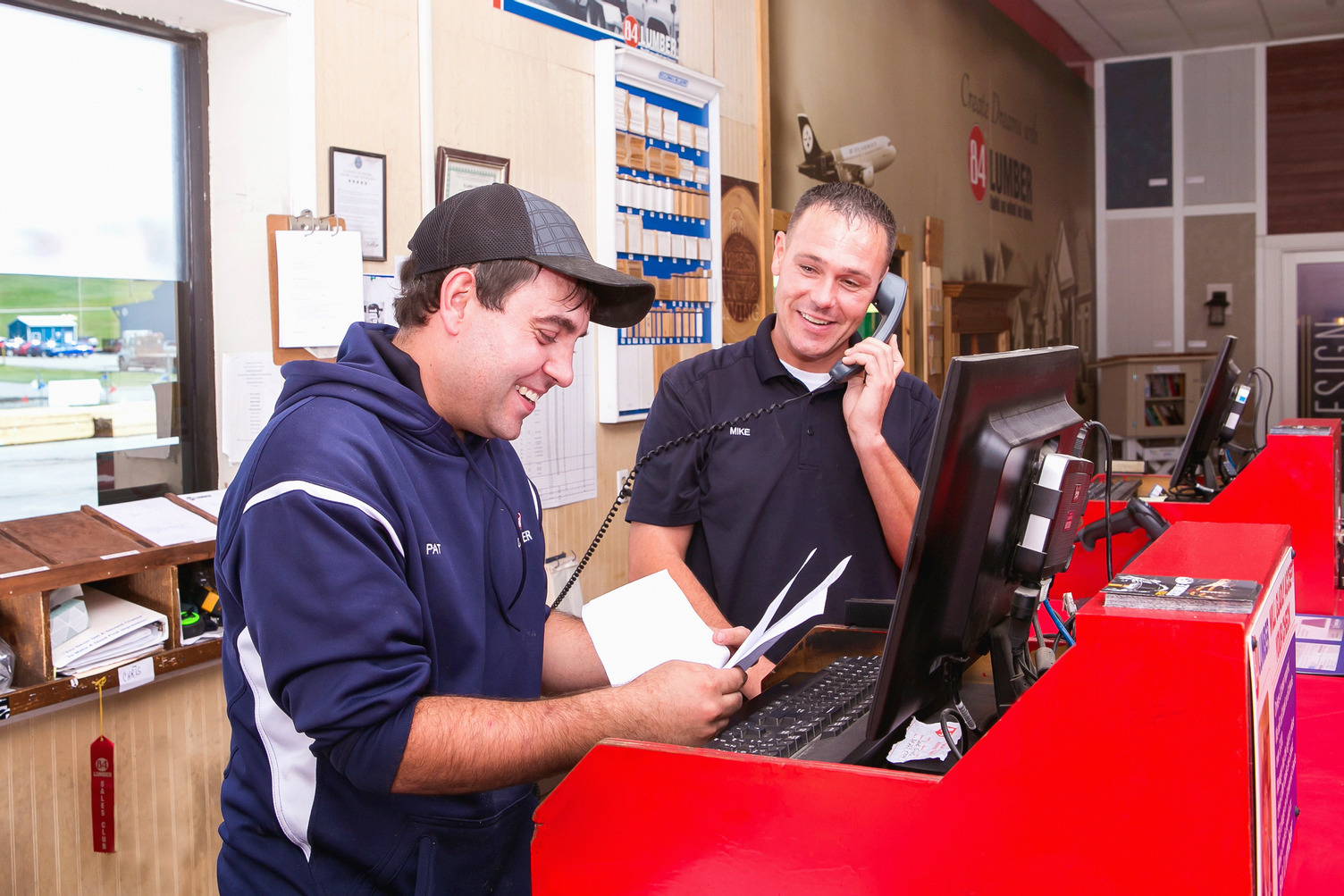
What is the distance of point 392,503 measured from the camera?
114cm

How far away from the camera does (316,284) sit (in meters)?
2.37

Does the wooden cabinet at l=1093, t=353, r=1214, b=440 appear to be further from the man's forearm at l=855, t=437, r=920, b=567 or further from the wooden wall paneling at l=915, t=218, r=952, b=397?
the man's forearm at l=855, t=437, r=920, b=567

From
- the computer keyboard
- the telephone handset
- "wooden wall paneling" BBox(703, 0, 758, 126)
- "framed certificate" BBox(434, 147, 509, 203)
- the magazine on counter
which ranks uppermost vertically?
"wooden wall paneling" BBox(703, 0, 758, 126)

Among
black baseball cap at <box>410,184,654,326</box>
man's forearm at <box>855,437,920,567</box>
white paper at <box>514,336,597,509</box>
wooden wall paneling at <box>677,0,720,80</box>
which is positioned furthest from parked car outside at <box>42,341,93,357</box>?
wooden wall paneling at <box>677,0,720,80</box>

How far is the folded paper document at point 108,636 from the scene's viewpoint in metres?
1.98

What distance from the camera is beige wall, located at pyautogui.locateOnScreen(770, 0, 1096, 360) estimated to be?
4637 millimetres

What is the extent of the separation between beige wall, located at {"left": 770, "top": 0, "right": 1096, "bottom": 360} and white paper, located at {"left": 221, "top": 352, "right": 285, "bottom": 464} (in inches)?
102

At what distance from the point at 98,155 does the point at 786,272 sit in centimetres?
160

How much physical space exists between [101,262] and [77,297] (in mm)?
103

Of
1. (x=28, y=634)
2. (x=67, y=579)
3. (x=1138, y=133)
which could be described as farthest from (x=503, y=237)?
(x=1138, y=133)

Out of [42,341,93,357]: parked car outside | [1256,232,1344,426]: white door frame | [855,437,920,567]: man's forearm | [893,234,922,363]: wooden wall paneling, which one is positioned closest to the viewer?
[855,437,920,567]: man's forearm

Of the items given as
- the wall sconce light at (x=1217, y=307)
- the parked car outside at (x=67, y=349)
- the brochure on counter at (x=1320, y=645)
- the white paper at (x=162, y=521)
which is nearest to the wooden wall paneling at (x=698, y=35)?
the parked car outside at (x=67, y=349)

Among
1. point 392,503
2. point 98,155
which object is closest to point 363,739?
point 392,503

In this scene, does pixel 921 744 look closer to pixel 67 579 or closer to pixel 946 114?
pixel 67 579
